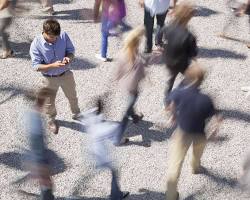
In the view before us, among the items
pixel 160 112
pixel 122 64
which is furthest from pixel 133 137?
pixel 122 64

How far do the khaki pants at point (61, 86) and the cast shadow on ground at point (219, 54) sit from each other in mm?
2891

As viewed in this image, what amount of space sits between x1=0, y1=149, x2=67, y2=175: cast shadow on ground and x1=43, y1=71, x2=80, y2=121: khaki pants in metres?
0.59

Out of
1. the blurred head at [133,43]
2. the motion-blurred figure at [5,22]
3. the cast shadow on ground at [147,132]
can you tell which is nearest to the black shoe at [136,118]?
the cast shadow on ground at [147,132]

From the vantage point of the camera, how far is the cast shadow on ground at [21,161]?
6.11 m

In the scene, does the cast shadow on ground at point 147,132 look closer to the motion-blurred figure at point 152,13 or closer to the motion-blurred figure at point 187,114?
the motion-blurred figure at point 187,114

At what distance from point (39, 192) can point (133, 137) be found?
1.59m

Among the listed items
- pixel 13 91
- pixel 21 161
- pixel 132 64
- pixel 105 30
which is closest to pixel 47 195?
pixel 21 161

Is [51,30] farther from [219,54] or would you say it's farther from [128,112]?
[219,54]

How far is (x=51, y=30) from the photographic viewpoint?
224 inches

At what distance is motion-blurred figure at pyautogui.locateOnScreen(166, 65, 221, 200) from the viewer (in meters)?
5.09

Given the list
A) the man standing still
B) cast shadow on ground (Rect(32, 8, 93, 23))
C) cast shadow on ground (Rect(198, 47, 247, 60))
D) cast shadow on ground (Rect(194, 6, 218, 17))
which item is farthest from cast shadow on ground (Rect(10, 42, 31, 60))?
cast shadow on ground (Rect(194, 6, 218, 17))

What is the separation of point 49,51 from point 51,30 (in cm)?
36

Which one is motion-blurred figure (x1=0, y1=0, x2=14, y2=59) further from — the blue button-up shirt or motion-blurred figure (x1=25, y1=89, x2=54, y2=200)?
motion-blurred figure (x1=25, y1=89, x2=54, y2=200)

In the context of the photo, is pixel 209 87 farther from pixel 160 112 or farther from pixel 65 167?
pixel 65 167
